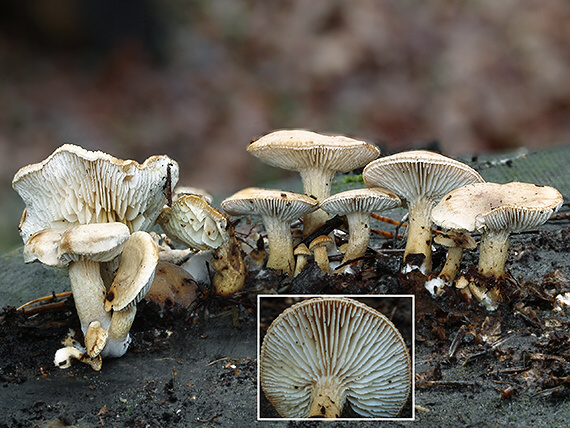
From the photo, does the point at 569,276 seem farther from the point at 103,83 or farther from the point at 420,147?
the point at 103,83

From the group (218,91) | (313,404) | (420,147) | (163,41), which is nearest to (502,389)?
(313,404)

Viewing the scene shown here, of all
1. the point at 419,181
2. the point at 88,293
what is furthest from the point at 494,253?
the point at 88,293

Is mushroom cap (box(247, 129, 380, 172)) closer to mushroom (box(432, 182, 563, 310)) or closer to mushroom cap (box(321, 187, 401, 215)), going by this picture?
mushroom cap (box(321, 187, 401, 215))

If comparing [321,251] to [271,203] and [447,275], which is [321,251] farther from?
[447,275]

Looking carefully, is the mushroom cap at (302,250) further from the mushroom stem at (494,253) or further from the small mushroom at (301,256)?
the mushroom stem at (494,253)

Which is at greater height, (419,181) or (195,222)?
(419,181)

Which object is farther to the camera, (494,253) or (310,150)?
(310,150)

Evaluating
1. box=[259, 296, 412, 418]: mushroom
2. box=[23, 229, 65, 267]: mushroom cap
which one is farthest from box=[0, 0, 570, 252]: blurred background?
box=[259, 296, 412, 418]: mushroom
